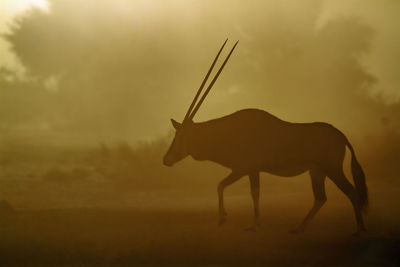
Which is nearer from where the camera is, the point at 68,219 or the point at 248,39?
the point at 68,219

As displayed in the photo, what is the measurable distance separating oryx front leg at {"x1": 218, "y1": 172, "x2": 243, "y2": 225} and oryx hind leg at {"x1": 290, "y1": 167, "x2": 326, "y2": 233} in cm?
55

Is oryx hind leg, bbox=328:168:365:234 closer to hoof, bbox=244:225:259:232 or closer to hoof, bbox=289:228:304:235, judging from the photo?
hoof, bbox=289:228:304:235

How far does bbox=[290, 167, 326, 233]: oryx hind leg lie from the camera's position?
340 cm

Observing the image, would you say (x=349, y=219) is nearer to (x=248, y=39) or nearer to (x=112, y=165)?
(x=248, y=39)

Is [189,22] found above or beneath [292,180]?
above

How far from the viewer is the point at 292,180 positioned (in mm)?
3467

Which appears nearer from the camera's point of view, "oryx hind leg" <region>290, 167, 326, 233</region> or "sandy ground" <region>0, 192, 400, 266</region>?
"sandy ground" <region>0, 192, 400, 266</region>

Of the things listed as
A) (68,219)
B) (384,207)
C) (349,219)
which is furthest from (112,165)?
(384,207)

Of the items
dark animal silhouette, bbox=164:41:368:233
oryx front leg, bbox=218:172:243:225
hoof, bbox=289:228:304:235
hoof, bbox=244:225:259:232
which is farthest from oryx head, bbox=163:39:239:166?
hoof, bbox=289:228:304:235

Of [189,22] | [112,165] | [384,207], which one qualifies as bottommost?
[384,207]

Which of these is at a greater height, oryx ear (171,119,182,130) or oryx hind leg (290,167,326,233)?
oryx ear (171,119,182,130)

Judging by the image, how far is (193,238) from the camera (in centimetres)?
334

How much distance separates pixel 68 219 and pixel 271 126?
1686mm

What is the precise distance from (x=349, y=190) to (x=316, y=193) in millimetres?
249
